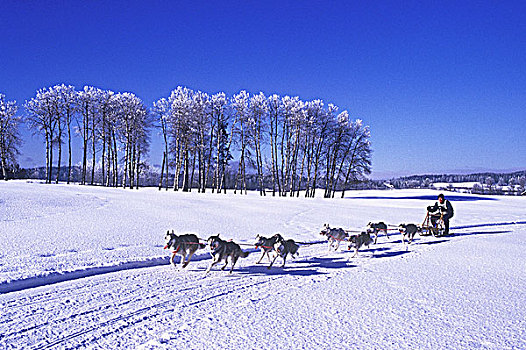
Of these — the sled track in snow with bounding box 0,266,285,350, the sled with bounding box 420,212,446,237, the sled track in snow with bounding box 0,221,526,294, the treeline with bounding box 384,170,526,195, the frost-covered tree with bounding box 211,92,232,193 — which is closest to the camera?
the sled track in snow with bounding box 0,266,285,350

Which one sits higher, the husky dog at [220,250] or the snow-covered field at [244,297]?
the husky dog at [220,250]

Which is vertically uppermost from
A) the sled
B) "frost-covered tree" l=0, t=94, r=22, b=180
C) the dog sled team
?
"frost-covered tree" l=0, t=94, r=22, b=180

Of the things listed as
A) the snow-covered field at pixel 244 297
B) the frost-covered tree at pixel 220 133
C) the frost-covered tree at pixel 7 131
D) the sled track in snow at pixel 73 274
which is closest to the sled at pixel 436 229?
the snow-covered field at pixel 244 297

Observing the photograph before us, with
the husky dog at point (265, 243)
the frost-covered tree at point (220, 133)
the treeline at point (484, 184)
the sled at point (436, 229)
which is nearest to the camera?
the husky dog at point (265, 243)

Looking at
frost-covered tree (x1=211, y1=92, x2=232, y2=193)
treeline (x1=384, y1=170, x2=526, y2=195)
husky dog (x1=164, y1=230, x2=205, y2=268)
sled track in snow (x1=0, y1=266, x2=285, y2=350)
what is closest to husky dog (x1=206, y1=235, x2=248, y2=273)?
sled track in snow (x1=0, y1=266, x2=285, y2=350)

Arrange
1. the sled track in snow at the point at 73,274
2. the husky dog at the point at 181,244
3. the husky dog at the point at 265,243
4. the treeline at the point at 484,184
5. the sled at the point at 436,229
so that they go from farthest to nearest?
1. the treeline at the point at 484,184
2. the sled at the point at 436,229
3. the husky dog at the point at 265,243
4. the husky dog at the point at 181,244
5. the sled track in snow at the point at 73,274

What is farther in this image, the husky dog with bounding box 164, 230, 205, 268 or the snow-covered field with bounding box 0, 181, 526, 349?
the husky dog with bounding box 164, 230, 205, 268

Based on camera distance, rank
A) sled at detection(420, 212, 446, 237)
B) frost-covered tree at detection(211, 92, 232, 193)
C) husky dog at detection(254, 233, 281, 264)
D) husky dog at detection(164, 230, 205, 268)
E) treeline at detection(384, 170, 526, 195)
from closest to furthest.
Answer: husky dog at detection(164, 230, 205, 268), husky dog at detection(254, 233, 281, 264), sled at detection(420, 212, 446, 237), frost-covered tree at detection(211, 92, 232, 193), treeline at detection(384, 170, 526, 195)

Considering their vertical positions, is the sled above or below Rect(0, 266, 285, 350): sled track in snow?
below

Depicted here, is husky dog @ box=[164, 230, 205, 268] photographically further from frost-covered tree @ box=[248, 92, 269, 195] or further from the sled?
frost-covered tree @ box=[248, 92, 269, 195]

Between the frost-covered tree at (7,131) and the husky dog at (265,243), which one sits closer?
the husky dog at (265,243)

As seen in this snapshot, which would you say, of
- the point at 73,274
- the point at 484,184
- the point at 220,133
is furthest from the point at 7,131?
the point at 484,184

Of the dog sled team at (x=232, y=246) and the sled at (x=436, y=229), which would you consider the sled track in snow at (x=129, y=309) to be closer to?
the dog sled team at (x=232, y=246)

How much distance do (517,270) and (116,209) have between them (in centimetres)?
1235
